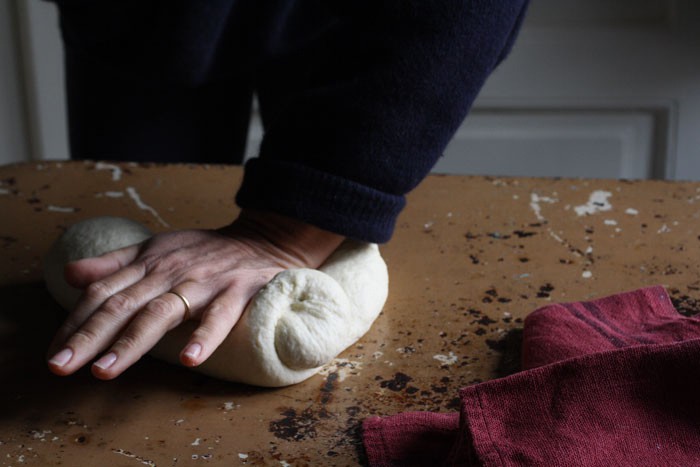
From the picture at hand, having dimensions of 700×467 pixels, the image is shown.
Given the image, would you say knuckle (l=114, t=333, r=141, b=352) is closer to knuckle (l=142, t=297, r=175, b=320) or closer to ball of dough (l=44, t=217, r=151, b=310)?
knuckle (l=142, t=297, r=175, b=320)

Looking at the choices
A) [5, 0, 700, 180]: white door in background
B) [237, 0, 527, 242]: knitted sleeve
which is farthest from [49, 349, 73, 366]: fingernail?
[5, 0, 700, 180]: white door in background

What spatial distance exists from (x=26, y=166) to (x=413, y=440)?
1.01m

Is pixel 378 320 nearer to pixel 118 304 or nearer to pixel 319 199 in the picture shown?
pixel 319 199

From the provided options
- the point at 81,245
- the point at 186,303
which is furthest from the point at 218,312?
the point at 81,245

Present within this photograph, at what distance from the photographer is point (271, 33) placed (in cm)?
124

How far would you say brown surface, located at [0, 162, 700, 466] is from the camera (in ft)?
2.38

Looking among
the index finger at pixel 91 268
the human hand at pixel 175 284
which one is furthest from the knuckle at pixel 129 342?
the index finger at pixel 91 268

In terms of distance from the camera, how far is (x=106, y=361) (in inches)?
28.4

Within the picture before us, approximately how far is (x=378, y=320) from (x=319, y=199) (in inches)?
6.8

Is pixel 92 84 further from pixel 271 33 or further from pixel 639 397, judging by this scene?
pixel 639 397

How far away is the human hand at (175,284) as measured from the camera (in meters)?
0.74

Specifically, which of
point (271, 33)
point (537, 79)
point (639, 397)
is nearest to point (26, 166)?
point (271, 33)

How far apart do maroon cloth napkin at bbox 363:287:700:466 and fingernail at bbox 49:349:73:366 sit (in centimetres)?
29

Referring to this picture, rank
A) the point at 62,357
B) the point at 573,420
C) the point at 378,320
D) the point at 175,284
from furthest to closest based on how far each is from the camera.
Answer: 1. the point at 378,320
2. the point at 175,284
3. the point at 62,357
4. the point at 573,420
